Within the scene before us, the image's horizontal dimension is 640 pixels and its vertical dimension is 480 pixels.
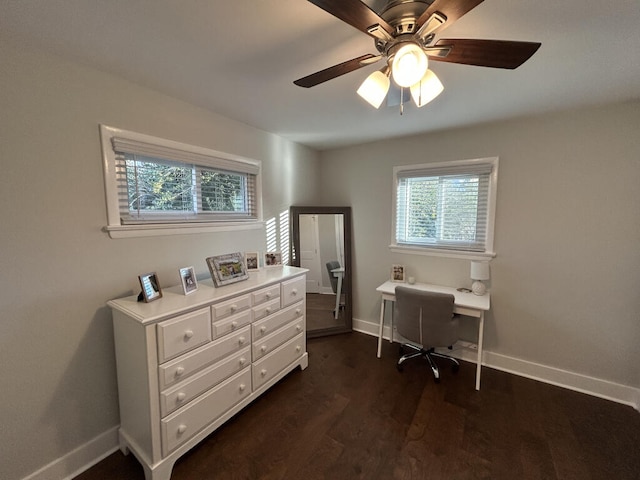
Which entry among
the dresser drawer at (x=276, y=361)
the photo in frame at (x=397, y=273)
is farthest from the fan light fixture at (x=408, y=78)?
the photo in frame at (x=397, y=273)

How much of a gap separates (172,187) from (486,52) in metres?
2.04

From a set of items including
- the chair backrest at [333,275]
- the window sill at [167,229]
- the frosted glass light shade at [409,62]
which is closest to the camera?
the frosted glass light shade at [409,62]

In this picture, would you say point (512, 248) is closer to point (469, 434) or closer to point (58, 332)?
point (469, 434)

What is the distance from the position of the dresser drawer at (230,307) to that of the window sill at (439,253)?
1.82m

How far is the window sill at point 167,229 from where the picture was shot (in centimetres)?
161

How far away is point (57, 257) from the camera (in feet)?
4.63

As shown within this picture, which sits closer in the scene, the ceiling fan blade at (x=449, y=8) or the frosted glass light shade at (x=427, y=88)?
the ceiling fan blade at (x=449, y=8)

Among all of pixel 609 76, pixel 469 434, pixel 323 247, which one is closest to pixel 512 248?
pixel 609 76

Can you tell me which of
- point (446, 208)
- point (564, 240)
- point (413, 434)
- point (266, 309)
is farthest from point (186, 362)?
point (564, 240)

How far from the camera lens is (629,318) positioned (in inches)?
79.2

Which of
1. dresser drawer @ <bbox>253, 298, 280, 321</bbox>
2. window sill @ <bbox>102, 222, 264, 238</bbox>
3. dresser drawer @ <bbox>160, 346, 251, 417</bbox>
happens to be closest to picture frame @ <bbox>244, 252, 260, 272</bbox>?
window sill @ <bbox>102, 222, 264, 238</bbox>

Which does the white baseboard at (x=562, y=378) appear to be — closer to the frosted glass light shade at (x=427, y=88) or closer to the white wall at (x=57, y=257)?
the frosted glass light shade at (x=427, y=88)

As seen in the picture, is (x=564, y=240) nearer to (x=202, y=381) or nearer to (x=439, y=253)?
(x=439, y=253)

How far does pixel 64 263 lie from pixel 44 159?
0.56 meters
